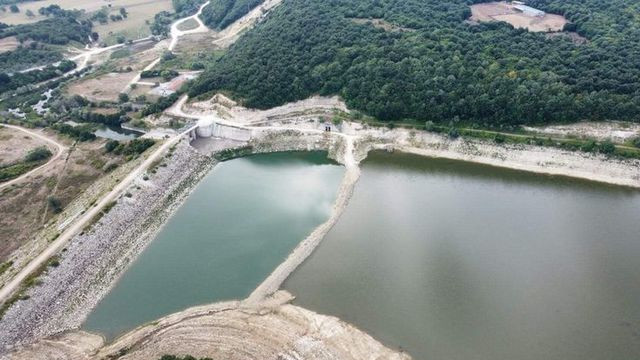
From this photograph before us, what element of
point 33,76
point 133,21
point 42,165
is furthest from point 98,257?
point 133,21

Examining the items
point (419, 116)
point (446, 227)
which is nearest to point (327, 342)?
point (446, 227)

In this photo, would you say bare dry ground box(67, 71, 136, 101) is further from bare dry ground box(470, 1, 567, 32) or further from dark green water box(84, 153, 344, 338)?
bare dry ground box(470, 1, 567, 32)

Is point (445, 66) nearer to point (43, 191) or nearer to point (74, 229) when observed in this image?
point (74, 229)

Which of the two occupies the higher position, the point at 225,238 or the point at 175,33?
the point at 175,33

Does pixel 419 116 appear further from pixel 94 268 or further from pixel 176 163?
pixel 94 268

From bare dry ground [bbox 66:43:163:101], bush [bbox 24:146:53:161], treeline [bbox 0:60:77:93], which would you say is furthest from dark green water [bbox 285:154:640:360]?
treeline [bbox 0:60:77:93]
